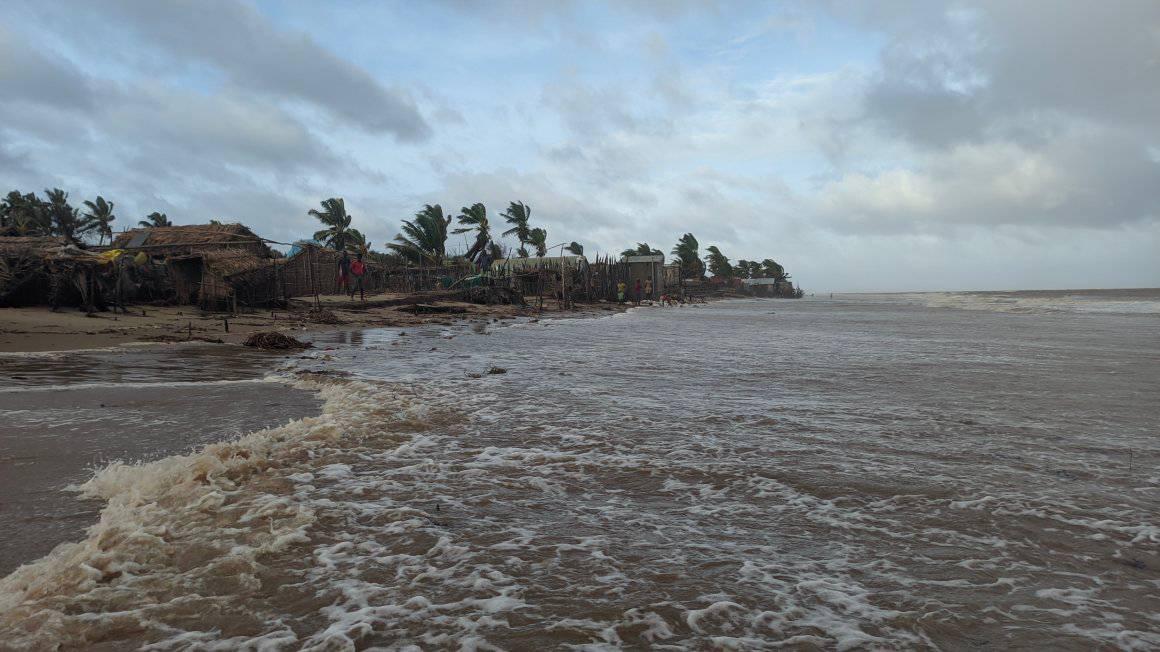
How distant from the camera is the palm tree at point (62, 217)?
5150 cm

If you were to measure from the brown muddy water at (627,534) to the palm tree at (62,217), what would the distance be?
61118 mm

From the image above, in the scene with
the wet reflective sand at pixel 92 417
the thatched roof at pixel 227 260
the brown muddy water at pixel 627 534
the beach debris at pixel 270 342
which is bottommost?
the brown muddy water at pixel 627 534

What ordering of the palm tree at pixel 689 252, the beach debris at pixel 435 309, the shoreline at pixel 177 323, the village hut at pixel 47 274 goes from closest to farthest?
the shoreline at pixel 177 323 < the village hut at pixel 47 274 < the beach debris at pixel 435 309 < the palm tree at pixel 689 252

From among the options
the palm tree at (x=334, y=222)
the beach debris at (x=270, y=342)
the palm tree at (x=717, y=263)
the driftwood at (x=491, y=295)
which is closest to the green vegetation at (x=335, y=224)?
the palm tree at (x=334, y=222)

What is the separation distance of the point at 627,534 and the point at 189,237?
23.0 meters

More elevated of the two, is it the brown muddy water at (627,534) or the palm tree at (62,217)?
the palm tree at (62,217)

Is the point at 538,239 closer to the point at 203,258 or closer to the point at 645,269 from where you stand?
the point at 645,269

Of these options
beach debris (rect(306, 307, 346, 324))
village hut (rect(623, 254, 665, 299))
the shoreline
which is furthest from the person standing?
village hut (rect(623, 254, 665, 299))

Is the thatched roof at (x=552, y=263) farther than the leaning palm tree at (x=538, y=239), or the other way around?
the leaning palm tree at (x=538, y=239)

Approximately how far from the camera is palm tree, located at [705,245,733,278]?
308ft

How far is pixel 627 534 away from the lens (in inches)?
125

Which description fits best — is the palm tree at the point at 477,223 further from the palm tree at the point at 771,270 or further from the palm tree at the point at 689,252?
the palm tree at the point at 771,270

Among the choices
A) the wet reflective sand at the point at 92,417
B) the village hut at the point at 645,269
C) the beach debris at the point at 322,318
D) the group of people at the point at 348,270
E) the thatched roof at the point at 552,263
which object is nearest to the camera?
the wet reflective sand at the point at 92,417

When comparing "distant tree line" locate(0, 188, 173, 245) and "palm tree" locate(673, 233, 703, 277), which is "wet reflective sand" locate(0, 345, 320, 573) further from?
"palm tree" locate(673, 233, 703, 277)
